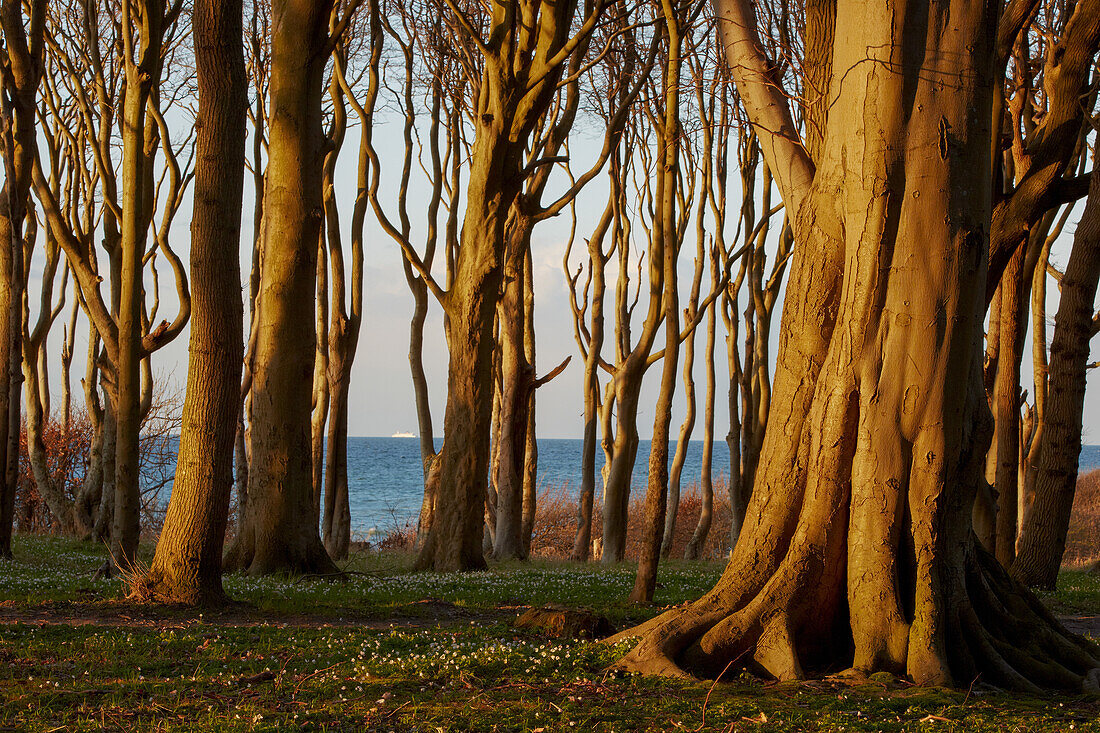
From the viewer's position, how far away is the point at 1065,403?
11.7 metres

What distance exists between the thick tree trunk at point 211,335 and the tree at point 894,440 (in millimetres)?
4131

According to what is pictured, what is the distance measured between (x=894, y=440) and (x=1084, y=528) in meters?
31.1

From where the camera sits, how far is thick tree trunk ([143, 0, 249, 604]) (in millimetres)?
7723

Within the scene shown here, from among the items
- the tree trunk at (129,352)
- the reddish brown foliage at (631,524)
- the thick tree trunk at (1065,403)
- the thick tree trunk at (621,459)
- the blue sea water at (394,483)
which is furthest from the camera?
the blue sea water at (394,483)

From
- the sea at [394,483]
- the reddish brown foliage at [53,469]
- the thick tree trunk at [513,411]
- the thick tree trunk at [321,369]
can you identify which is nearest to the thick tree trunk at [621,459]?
the thick tree trunk at [513,411]

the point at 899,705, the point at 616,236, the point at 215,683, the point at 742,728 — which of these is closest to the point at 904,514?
the point at 899,705

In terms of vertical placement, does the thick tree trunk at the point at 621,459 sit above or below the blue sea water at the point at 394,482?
above

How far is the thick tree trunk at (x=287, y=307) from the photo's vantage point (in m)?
11.0

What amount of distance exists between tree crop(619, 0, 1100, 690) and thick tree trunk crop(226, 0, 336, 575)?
21.0 feet

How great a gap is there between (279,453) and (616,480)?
25.4 feet

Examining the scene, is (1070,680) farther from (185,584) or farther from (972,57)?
(185,584)

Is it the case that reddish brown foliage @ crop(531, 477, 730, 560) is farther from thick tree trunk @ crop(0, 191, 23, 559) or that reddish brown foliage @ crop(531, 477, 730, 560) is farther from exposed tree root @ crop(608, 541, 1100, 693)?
exposed tree root @ crop(608, 541, 1100, 693)

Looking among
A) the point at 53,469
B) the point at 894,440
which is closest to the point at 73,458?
the point at 53,469

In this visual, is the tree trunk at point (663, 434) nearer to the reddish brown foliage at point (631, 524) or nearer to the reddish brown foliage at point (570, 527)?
the reddish brown foliage at point (570, 527)
